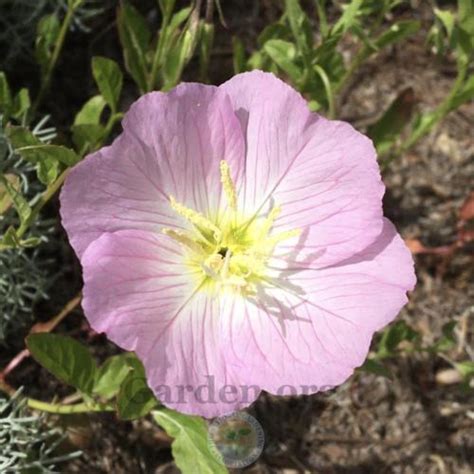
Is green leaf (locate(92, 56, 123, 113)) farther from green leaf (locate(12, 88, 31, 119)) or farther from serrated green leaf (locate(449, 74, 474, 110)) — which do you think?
serrated green leaf (locate(449, 74, 474, 110))

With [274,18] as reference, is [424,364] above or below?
below

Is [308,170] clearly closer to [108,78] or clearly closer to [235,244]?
[235,244]

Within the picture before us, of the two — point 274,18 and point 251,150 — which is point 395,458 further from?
point 274,18

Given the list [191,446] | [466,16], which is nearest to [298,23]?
[466,16]

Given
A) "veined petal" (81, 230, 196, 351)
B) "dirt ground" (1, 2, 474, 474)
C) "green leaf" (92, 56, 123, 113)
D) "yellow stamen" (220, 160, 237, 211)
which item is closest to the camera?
"veined petal" (81, 230, 196, 351)

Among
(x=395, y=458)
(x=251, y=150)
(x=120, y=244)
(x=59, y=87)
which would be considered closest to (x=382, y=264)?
(x=251, y=150)

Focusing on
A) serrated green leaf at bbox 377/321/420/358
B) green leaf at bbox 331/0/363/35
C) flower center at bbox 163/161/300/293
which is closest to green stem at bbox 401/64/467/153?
green leaf at bbox 331/0/363/35

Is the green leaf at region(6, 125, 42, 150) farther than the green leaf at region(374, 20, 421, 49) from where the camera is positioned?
No
